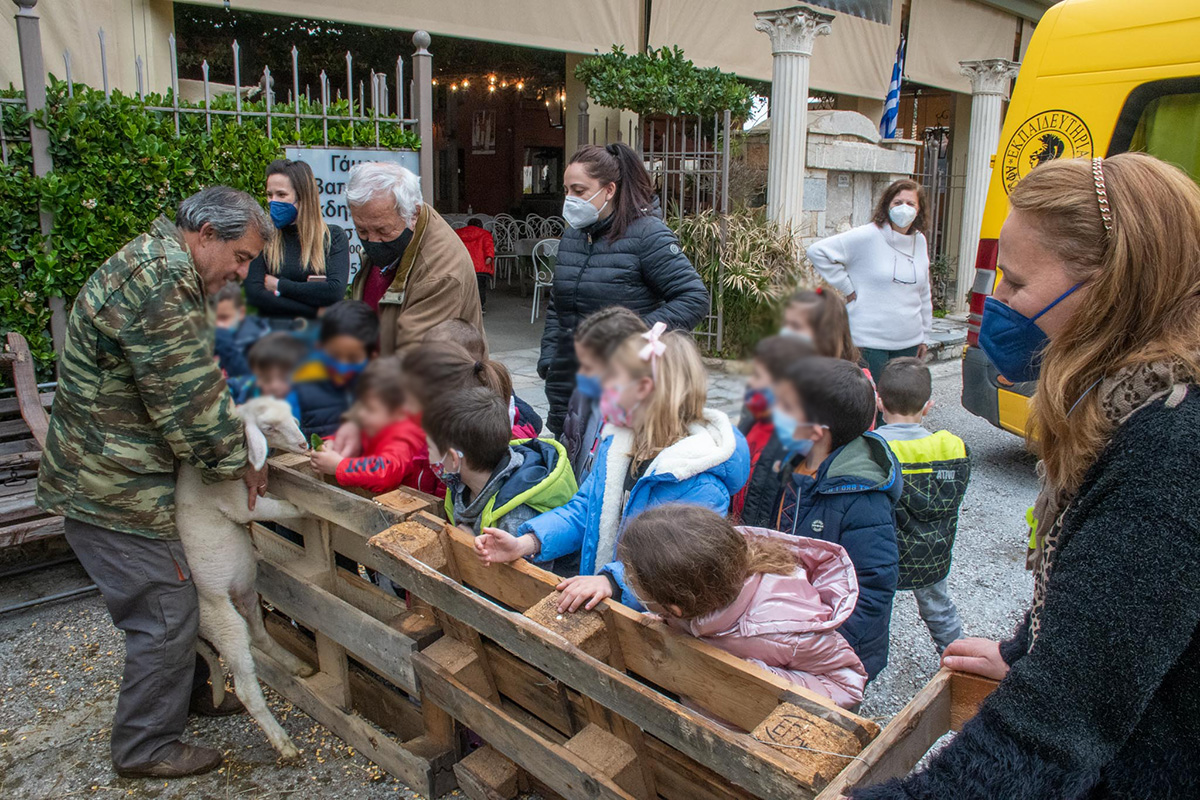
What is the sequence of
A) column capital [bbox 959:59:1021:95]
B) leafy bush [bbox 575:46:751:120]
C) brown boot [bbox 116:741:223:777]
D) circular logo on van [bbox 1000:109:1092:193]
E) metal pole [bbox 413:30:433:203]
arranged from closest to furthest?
brown boot [bbox 116:741:223:777] < circular logo on van [bbox 1000:109:1092:193] < metal pole [bbox 413:30:433:203] < leafy bush [bbox 575:46:751:120] < column capital [bbox 959:59:1021:95]

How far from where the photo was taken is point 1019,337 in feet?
3.92

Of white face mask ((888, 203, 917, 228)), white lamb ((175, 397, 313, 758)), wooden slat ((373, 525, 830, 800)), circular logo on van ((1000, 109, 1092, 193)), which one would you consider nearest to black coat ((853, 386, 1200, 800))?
wooden slat ((373, 525, 830, 800))

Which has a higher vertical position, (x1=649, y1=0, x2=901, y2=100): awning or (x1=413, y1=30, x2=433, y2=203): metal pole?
(x1=649, y1=0, x2=901, y2=100): awning

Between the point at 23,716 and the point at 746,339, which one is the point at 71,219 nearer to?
the point at 23,716

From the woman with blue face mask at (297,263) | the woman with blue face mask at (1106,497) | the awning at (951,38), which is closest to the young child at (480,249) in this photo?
the woman with blue face mask at (297,263)

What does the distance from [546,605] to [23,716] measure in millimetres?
2053

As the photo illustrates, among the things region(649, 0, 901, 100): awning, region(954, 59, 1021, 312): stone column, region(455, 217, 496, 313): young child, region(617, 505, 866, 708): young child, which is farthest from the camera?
region(954, 59, 1021, 312): stone column

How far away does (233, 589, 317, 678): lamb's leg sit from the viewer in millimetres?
2553

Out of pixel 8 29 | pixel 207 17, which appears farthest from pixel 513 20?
pixel 8 29

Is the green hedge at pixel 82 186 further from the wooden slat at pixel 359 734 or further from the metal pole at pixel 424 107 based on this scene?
the wooden slat at pixel 359 734

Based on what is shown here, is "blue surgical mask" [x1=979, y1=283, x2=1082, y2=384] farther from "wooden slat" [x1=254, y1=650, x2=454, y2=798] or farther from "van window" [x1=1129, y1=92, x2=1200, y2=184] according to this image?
"van window" [x1=1129, y1=92, x2=1200, y2=184]

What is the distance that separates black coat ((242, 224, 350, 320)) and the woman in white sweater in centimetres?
88

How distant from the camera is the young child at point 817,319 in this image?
857 millimetres

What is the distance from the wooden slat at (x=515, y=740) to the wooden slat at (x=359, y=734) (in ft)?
0.95
